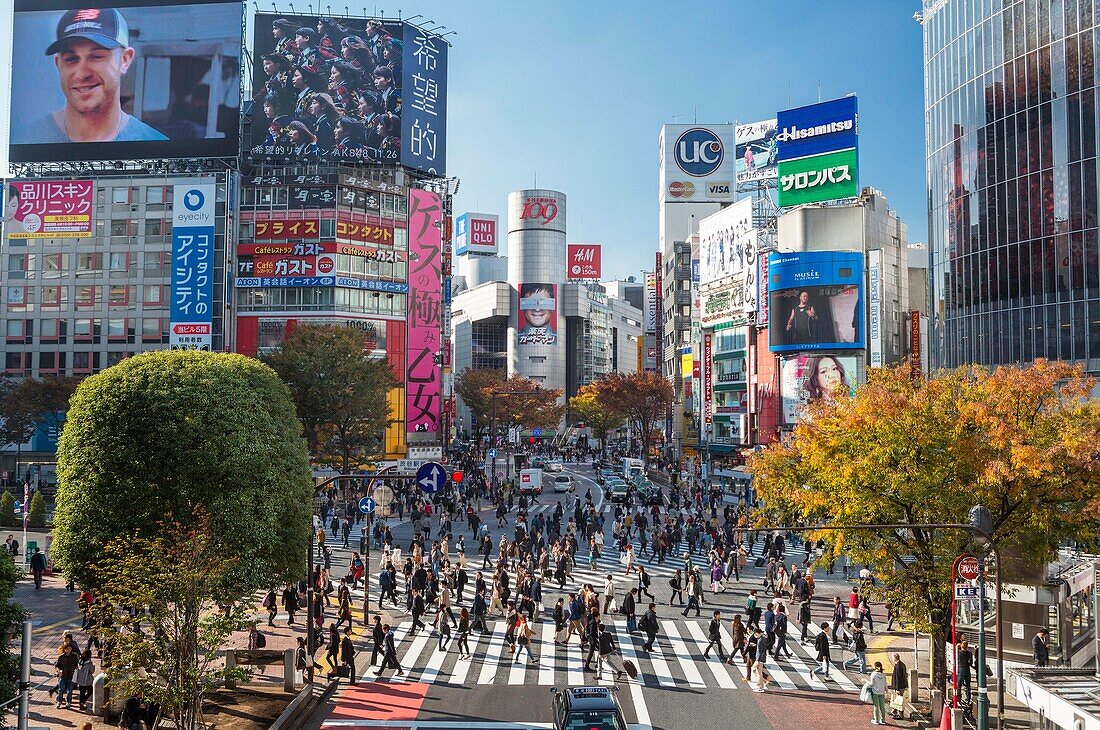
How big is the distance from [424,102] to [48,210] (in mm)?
32563

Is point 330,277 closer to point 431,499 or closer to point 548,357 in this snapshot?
point 431,499

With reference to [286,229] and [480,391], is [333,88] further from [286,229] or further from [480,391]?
[480,391]

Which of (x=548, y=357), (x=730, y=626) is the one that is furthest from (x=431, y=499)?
(x=548, y=357)

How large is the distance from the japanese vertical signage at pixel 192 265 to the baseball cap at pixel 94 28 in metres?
17.1

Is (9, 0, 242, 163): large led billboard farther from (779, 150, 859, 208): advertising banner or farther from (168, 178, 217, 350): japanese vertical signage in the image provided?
(779, 150, 859, 208): advertising banner

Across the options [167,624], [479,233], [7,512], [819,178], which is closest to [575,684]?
[167,624]

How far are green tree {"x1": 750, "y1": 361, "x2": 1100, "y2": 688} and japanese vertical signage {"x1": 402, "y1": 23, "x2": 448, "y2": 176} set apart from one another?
6488cm

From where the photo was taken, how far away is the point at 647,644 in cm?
2469

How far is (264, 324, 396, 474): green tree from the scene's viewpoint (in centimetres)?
5509

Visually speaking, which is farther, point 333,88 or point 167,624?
point 333,88

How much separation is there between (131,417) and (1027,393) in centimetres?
2068

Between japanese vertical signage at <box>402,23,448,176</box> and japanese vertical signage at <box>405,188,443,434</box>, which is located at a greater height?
japanese vertical signage at <box>402,23,448,176</box>

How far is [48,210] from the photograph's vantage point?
238ft

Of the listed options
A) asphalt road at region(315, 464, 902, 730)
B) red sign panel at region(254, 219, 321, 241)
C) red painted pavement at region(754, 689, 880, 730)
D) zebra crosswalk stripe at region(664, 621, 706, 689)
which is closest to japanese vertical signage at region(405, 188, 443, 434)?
red sign panel at region(254, 219, 321, 241)
